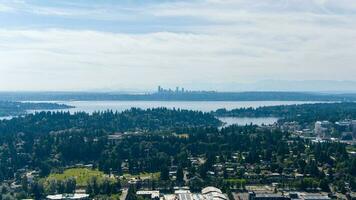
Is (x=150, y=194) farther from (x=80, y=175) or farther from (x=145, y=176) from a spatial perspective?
(x=80, y=175)

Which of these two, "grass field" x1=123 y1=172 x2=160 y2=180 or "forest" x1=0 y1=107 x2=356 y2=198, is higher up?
"forest" x1=0 y1=107 x2=356 y2=198

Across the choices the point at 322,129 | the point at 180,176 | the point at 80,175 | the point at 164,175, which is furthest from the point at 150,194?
the point at 322,129

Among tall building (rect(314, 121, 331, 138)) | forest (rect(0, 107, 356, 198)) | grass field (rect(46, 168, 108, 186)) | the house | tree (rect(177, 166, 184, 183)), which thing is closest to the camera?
the house

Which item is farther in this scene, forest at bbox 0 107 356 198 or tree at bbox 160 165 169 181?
tree at bbox 160 165 169 181

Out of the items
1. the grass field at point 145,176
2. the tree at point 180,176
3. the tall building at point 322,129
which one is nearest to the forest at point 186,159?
Answer: the tree at point 180,176

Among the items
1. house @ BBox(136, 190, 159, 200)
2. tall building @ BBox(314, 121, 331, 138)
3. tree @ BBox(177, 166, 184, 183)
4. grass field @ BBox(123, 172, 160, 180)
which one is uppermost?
tall building @ BBox(314, 121, 331, 138)

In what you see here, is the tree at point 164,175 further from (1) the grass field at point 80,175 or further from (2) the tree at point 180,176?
(1) the grass field at point 80,175

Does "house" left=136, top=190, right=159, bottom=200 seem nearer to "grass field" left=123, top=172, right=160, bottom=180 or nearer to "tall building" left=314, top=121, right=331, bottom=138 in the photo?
"grass field" left=123, top=172, right=160, bottom=180

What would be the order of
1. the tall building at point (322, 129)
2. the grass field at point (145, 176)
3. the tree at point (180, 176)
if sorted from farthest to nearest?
the tall building at point (322, 129)
the grass field at point (145, 176)
the tree at point (180, 176)

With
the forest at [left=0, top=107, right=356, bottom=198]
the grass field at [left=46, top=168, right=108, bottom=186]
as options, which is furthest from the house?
the grass field at [left=46, top=168, right=108, bottom=186]
